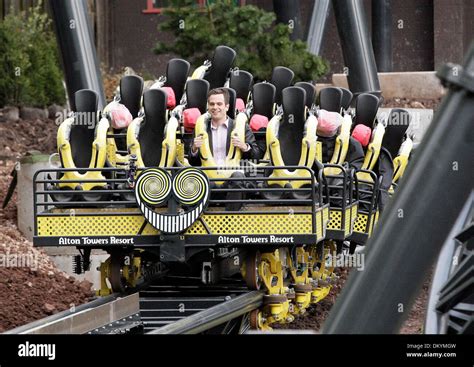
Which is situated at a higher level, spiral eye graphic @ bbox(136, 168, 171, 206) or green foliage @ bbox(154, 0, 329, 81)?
green foliage @ bbox(154, 0, 329, 81)

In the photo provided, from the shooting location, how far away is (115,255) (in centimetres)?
1153

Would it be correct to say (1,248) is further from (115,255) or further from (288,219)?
(288,219)

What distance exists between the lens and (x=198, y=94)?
1183 centimetres

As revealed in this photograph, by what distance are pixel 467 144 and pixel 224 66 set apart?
34.1 ft

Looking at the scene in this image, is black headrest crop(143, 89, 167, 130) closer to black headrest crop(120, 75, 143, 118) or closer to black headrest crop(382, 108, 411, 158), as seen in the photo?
black headrest crop(120, 75, 143, 118)

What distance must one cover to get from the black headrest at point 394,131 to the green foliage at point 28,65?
7.34 m

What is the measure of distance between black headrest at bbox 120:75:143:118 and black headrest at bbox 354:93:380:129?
2.62m

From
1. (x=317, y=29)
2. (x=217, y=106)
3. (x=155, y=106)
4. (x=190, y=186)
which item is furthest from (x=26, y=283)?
(x=317, y=29)

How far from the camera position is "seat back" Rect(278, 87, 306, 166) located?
11.6 metres

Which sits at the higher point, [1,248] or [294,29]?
[294,29]

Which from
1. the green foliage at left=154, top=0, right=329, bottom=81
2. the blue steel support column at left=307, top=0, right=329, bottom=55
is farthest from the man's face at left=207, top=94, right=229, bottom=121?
the blue steel support column at left=307, top=0, right=329, bottom=55

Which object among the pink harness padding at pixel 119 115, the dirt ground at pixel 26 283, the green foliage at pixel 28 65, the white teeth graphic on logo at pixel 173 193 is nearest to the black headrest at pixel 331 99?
the pink harness padding at pixel 119 115

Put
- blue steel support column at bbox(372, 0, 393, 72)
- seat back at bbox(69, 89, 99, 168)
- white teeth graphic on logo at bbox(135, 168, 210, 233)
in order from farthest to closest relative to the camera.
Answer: blue steel support column at bbox(372, 0, 393, 72) < seat back at bbox(69, 89, 99, 168) < white teeth graphic on logo at bbox(135, 168, 210, 233)
